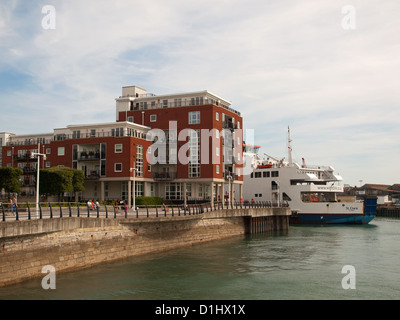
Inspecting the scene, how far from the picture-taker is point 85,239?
90.1ft

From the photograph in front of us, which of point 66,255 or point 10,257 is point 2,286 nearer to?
point 10,257

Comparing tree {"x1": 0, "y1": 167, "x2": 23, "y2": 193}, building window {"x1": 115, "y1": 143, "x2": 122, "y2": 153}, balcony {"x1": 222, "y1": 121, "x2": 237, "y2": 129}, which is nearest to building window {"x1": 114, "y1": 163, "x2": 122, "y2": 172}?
building window {"x1": 115, "y1": 143, "x2": 122, "y2": 153}

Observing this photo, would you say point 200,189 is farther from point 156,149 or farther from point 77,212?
point 77,212

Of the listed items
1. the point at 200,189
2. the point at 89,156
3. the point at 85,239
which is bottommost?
the point at 85,239

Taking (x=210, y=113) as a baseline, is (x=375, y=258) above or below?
below

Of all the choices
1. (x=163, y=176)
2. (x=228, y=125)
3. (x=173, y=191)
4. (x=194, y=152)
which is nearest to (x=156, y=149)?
(x=163, y=176)

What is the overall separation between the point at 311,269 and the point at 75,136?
1709 inches

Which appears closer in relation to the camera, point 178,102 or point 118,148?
point 118,148

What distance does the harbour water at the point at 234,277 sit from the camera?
2155 cm

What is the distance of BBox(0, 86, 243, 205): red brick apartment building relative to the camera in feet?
192

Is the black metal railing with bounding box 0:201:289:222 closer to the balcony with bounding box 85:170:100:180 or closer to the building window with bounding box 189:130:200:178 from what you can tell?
the building window with bounding box 189:130:200:178

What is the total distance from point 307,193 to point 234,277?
51.7 meters

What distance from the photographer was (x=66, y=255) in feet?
84.3
